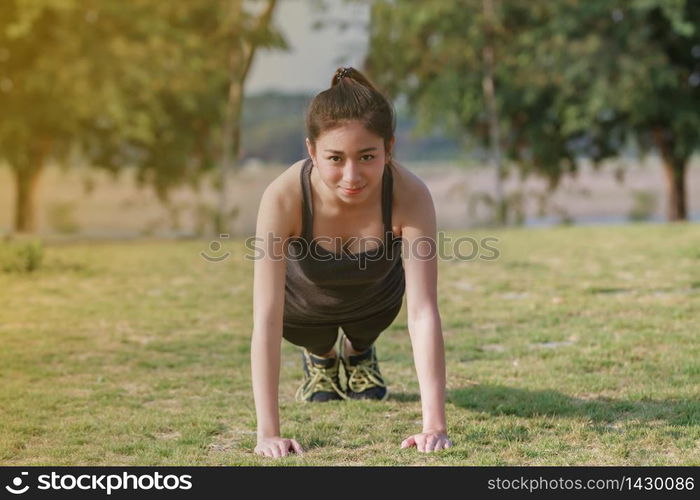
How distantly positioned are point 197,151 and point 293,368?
15.8 metres

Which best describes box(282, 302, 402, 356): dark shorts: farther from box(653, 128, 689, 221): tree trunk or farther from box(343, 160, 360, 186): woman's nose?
box(653, 128, 689, 221): tree trunk

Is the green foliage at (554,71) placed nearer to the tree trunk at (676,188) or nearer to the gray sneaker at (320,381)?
the tree trunk at (676,188)

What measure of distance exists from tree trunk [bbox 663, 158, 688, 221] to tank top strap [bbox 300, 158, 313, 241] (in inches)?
708

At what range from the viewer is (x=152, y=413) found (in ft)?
14.5

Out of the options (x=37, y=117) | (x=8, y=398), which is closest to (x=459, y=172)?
(x=37, y=117)

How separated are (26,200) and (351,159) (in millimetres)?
18043

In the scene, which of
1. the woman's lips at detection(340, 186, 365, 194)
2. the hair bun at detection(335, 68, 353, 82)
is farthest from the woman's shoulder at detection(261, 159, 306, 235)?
the hair bun at detection(335, 68, 353, 82)

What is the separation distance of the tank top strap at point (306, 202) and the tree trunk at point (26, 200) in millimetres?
17185

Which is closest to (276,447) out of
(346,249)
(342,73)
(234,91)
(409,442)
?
(409,442)

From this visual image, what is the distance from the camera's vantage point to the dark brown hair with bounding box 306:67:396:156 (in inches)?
140

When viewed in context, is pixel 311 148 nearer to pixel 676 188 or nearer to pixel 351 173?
pixel 351 173

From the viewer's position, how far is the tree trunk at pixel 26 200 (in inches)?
788

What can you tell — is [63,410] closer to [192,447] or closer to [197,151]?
[192,447]

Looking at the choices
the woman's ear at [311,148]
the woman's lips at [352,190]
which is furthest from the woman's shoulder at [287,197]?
the woman's lips at [352,190]
